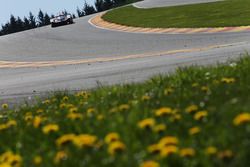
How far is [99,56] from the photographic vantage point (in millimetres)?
21734

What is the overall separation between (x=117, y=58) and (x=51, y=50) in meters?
8.50

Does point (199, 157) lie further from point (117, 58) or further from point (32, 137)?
point (117, 58)

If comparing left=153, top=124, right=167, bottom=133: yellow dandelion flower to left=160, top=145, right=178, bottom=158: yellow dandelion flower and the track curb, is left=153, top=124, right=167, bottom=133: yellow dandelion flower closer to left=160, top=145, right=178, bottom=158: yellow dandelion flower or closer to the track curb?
left=160, top=145, right=178, bottom=158: yellow dandelion flower

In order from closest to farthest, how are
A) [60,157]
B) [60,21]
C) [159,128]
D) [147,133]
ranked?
[60,157]
[159,128]
[147,133]
[60,21]

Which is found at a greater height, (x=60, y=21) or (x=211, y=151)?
(x=211, y=151)

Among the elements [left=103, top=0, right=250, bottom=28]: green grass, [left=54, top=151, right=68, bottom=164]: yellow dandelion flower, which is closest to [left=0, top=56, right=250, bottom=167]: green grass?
[left=54, top=151, right=68, bottom=164]: yellow dandelion flower

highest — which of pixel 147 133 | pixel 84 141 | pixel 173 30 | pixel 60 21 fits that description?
pixel 84 141

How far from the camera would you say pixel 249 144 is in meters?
2.94

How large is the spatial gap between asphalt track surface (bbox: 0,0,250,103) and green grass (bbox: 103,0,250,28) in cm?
206

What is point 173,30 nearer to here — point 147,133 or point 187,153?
point 147,133

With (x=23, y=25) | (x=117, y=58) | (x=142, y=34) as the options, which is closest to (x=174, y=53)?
(x=117, y=58)

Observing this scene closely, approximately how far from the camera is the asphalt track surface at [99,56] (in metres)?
13.7

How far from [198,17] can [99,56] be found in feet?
30.3

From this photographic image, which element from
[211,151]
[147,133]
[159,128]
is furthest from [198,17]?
[211,151]
